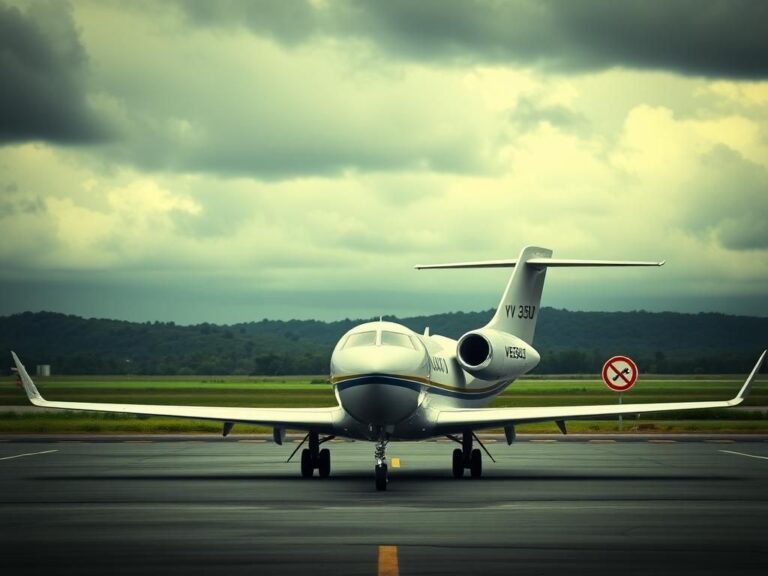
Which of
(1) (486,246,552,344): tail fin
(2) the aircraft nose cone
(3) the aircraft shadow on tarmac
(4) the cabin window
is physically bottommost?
(3) the aircraft shadow on tarmac

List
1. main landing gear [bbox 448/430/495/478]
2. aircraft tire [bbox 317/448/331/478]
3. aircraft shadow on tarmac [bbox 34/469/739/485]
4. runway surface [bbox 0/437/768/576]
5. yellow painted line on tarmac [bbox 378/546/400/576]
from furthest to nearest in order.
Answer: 1. main landing gear [bbox 448/430/495/478]
2. aircraft tire [bbox 317/448/331/478]
3. aircraft shadow on tarmac [bbox 34/469/739/485]
4. runway surface [bbox 0/437/768/576]
5. yellow painted line on tarmac [bbox 378/546/400/576]

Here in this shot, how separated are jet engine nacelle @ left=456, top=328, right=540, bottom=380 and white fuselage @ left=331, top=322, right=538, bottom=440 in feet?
7.58

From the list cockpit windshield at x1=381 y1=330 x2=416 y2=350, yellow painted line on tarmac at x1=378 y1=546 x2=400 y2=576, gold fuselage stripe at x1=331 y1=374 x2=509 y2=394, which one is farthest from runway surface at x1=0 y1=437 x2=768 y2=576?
cockpit windshield at x1=381 y1=330 x2=416 y2=350

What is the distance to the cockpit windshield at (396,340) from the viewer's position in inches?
976

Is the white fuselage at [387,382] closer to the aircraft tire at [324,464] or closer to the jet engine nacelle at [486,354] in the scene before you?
the aircraft tire at [324,464]

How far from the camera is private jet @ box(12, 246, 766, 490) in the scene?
23516 millimetres

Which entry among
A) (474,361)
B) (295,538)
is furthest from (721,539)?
(474,361)

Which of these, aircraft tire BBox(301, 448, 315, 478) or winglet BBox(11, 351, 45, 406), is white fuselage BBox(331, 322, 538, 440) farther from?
winglet BBox(11, 351, 45, 406)

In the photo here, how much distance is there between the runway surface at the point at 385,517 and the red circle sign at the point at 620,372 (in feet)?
26.0

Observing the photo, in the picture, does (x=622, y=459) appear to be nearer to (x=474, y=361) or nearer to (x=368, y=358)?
(x=474, y=361)

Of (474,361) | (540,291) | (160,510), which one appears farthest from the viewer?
(540,291)

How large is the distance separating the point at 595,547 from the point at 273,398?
77.1m

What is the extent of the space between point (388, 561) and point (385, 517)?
187 inches

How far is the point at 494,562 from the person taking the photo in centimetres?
1234
